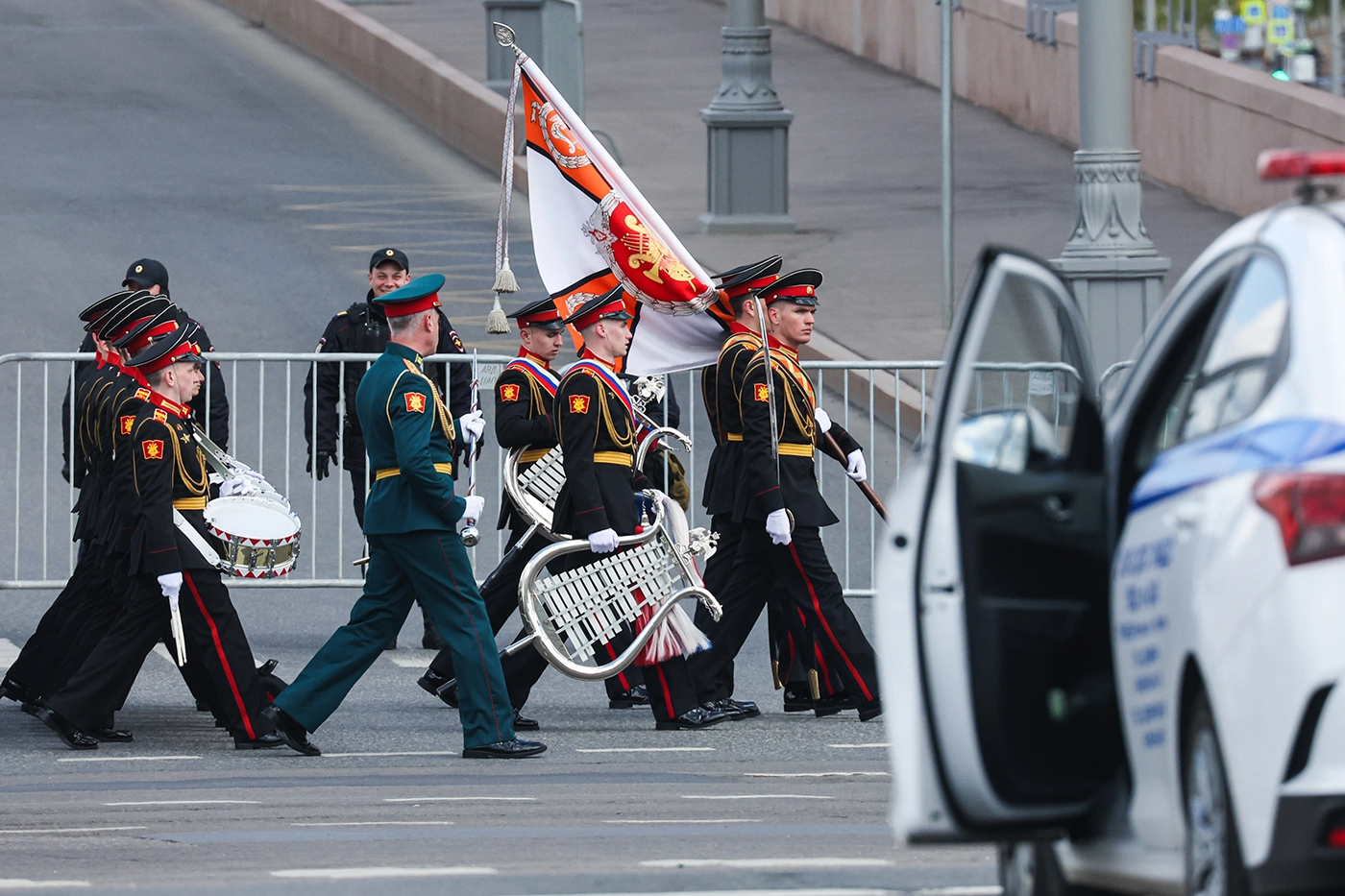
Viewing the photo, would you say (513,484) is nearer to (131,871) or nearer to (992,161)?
(131,871)

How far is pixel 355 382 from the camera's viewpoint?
40.3 feet

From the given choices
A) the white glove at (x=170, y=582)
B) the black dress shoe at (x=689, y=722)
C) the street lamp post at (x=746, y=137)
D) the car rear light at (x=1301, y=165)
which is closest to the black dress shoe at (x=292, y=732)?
the white glove at (x=170, y=582)

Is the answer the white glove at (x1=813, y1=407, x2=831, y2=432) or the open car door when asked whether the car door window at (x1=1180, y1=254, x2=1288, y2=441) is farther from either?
the white glove at (x1=813, y1=407, x2=831, y2=432)

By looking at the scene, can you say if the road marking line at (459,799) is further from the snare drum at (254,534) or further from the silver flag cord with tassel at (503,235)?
the silver flag cord with tassel at (503,235)

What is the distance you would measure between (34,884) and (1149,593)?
3158 millimetres

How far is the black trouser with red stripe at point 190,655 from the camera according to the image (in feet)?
31.4

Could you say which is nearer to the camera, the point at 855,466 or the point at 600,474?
the point at 600,474

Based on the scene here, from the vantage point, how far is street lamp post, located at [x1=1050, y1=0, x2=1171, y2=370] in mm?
13102

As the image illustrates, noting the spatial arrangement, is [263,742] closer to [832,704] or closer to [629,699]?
[629,699]

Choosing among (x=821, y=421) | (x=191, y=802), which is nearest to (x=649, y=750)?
(x=821, y=421)

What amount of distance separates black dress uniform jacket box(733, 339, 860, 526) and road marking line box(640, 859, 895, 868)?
3.44 m

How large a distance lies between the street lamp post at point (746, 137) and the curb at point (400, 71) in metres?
1.90

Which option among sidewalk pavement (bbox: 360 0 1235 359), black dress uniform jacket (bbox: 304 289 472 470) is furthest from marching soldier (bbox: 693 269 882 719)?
sidewalk pavement (bbox: 360 0 1235 359)

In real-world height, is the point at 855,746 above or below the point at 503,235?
below
